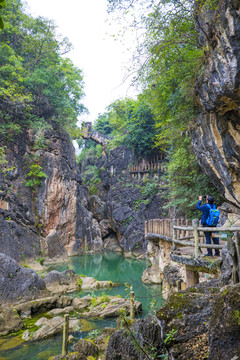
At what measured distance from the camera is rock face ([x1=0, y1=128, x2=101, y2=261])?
15.5 meters

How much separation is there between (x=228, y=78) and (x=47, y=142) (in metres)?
17.0

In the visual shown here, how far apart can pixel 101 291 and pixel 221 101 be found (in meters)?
9.09

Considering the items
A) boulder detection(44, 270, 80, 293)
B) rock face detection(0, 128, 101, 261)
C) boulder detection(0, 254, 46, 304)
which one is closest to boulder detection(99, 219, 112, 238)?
rock face detection(0, 128, 101, 261)

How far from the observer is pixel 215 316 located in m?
1.68

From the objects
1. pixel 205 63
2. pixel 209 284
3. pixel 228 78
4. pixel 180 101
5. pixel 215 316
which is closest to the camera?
pixel 215 316

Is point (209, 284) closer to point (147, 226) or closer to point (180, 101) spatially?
point (180, 101)

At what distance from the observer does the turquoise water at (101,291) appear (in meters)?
5.73

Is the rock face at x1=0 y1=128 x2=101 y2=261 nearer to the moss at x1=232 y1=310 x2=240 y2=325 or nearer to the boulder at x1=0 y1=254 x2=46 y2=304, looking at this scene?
the boulder at x1=0 y1=254 x2=46 y2=304

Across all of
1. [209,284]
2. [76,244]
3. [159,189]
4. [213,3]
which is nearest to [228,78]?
[213,3]

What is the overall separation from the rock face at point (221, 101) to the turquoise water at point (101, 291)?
177 inches

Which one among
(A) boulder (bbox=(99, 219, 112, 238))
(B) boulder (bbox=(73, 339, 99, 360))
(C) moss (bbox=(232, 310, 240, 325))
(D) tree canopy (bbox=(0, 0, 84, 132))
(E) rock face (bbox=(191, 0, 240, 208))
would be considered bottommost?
(B) boulder (bbox=(73, 339, 99, 360))

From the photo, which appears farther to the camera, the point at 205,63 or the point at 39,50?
the point at 39,50

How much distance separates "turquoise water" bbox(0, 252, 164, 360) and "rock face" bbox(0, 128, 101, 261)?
2.04 metres

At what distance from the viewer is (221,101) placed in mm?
6383
